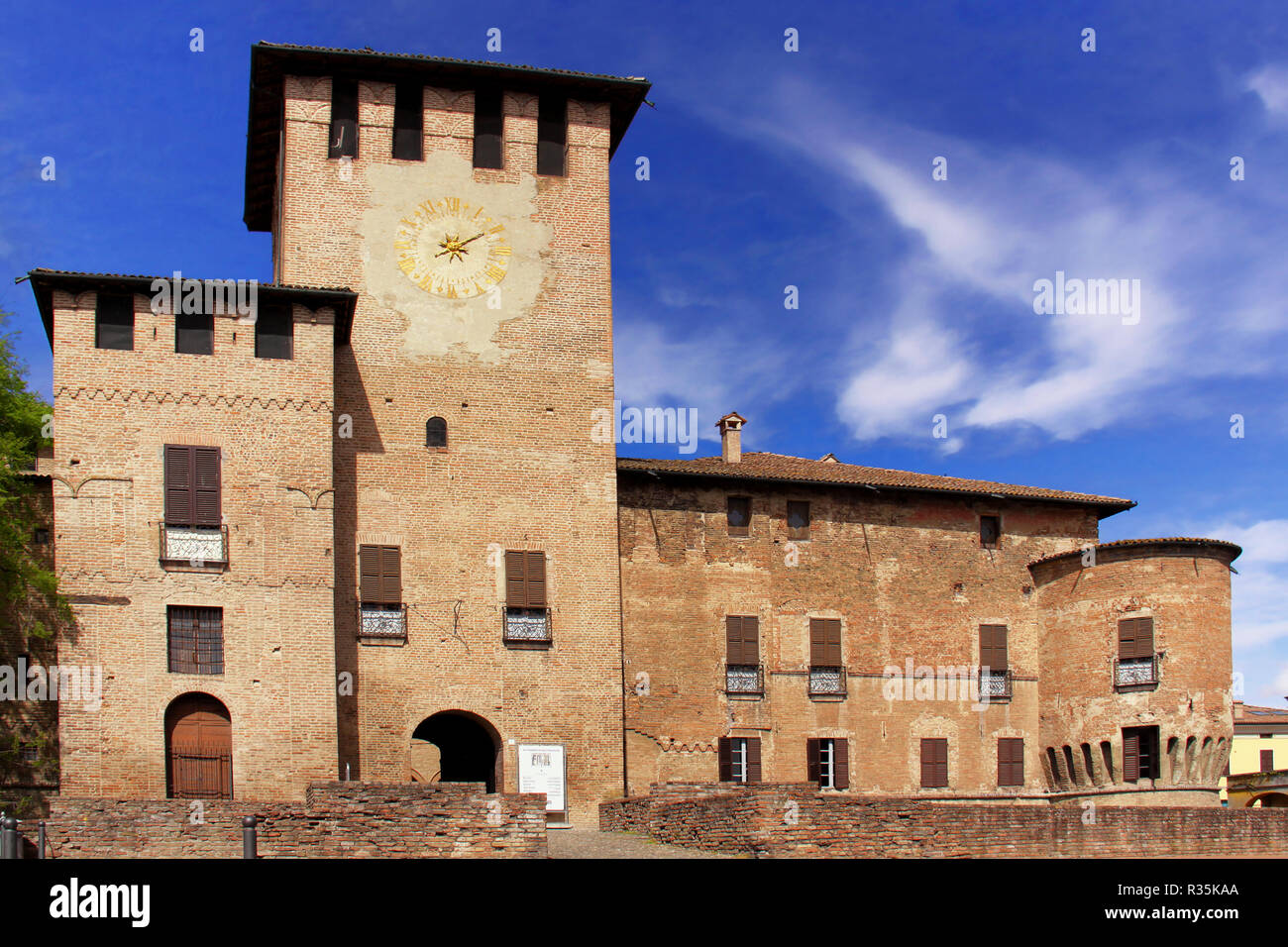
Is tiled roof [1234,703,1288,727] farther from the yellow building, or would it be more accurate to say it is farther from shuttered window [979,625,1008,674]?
shuttered window [979,625,1008,674]

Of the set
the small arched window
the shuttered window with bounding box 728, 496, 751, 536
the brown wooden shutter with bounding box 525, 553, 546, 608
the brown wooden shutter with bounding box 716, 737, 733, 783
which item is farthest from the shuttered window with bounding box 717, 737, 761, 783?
the small arched window

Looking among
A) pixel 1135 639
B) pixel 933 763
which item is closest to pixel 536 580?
pixel 933 763

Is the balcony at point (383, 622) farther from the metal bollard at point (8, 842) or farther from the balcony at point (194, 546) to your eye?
the metal bollard at point (8, 842)

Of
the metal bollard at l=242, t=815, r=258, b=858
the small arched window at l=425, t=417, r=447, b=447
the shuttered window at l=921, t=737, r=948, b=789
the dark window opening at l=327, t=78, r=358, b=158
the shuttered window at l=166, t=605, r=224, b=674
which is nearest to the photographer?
the metal bollard at l=242, t=815, r=258, b=858

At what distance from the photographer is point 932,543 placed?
3725 cm

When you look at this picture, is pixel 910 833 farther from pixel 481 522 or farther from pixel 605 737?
pixel 481 522

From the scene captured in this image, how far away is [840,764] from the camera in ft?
115

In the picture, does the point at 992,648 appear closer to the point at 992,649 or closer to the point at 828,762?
the point at 992,649

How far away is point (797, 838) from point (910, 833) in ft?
7.06

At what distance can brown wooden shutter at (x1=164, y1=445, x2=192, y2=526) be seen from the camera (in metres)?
28.6

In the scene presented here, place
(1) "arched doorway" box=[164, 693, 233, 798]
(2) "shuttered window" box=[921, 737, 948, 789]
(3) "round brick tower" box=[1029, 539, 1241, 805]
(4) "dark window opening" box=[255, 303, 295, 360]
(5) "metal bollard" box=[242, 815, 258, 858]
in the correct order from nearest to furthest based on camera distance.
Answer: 1. (5) "metal bollard" box=[242, 815, 258, 858]
2. (1) "arched doorway" box=[164, 693, 233, 798]
3. (4) "dark window opening" box=[255, 303, 295, 360]
4. (3) "round brick tower" box=[1029, 539, 1241, 805]
5. (2) "shuttered window" box=[921, 737, 948, 789]

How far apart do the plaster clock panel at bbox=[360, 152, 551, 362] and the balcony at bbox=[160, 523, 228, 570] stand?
6223mm

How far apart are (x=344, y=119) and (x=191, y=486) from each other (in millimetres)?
9607
